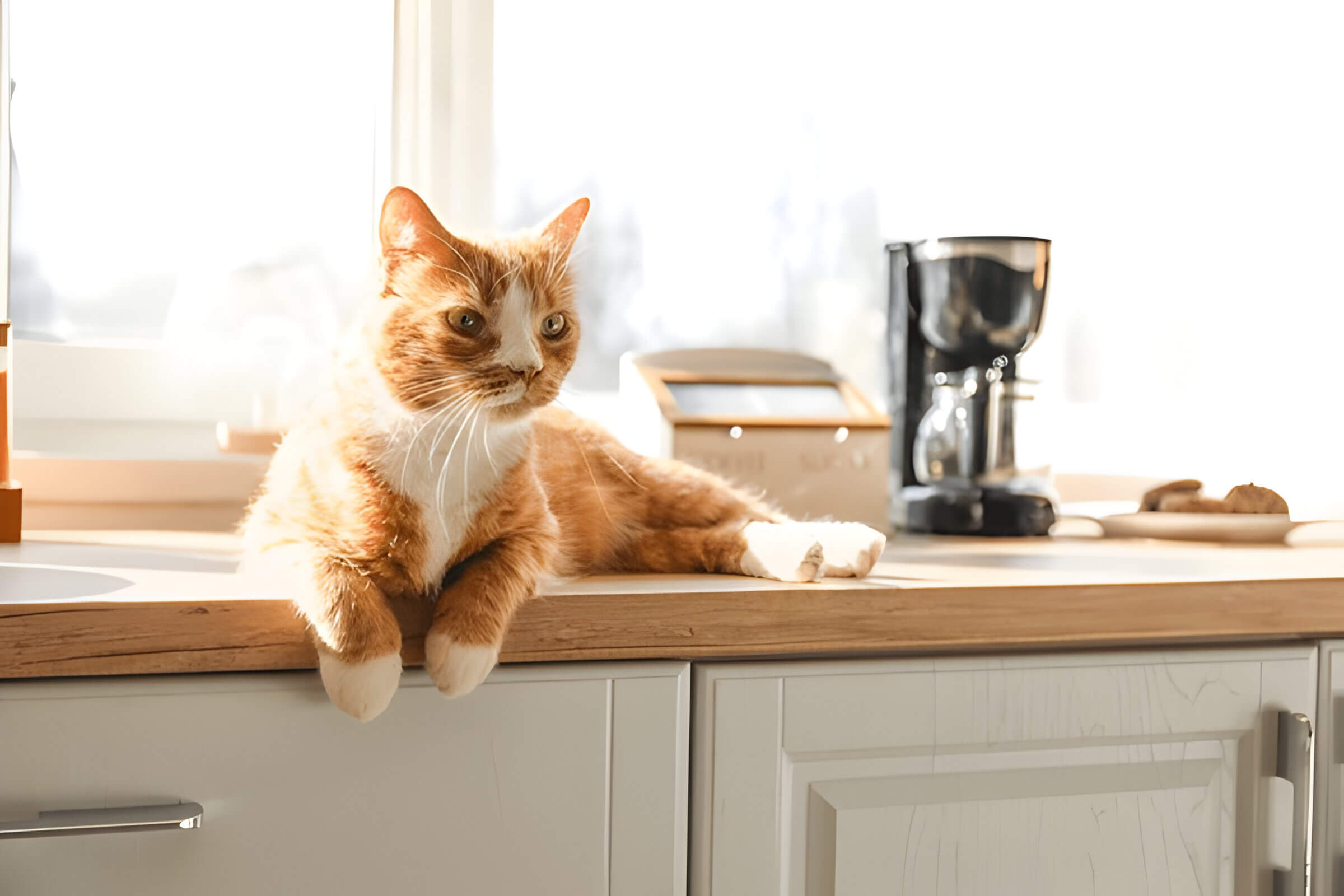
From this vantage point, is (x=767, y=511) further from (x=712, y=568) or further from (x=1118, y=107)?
(x=1118, y=107)

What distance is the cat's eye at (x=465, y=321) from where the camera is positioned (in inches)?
29.9

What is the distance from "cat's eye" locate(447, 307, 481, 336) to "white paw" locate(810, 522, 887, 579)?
13.2 inches

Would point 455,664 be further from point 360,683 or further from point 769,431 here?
point 769,431

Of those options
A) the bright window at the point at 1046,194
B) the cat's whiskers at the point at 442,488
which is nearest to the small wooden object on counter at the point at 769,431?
the bright window at the point at 1046,194

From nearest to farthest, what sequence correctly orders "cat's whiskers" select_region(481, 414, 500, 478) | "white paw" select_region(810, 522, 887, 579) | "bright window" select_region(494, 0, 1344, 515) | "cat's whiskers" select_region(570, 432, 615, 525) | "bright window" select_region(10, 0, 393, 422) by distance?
"cat's whiskers" select_region(481, 414, 500, 478) → "white paw" select_region(810, 522, 887, 579) → "cat's whiskers" select_region(570, 432, 615, 525) → "bright window" select_region(10, 0, 393, 422) → "bright window" select_region(494, 0, 1344, 515)

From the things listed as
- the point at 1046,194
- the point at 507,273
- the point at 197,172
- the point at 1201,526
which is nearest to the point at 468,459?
the point at 507,273

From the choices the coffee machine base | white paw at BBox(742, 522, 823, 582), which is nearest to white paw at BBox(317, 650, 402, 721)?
white paw at BBox(742, 522, 823, 582)

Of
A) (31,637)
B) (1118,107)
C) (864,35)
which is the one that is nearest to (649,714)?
(31,637)

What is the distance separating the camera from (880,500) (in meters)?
1.32

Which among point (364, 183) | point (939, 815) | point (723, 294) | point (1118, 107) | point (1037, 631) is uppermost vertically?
point (1118, 107)

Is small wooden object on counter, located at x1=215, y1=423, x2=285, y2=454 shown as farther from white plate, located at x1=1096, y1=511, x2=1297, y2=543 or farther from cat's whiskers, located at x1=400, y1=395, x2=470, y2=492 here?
white plate, located at x1=1096, y1=511, x2=1297, y2=543

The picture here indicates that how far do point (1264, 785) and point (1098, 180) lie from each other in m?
0.93

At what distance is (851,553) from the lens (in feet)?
3.00

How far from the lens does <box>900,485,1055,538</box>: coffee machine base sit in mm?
→ 1319
